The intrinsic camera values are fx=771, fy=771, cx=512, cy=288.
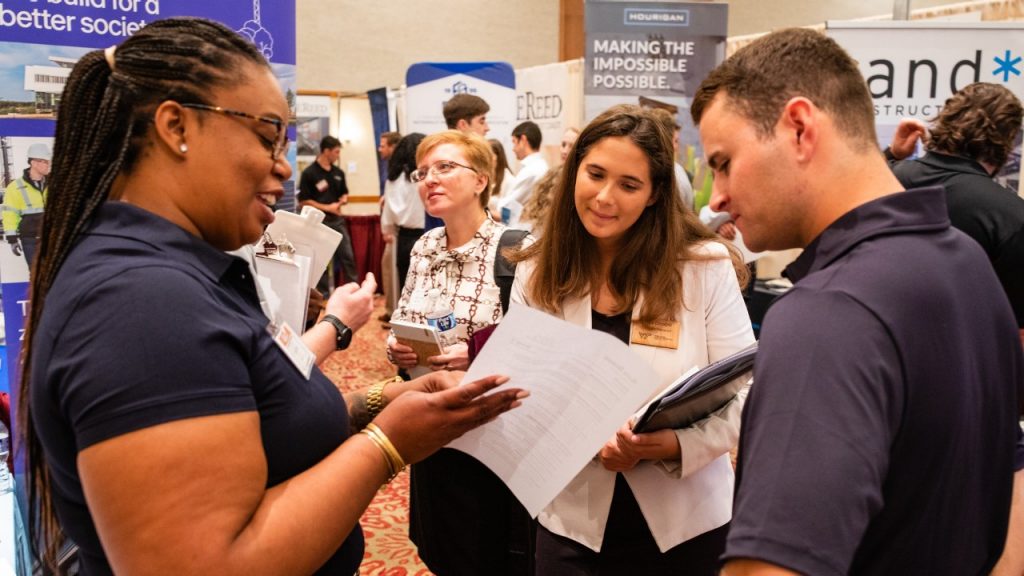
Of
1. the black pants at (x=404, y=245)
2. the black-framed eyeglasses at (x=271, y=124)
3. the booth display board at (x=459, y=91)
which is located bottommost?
the black pants at (x=404, y=245)

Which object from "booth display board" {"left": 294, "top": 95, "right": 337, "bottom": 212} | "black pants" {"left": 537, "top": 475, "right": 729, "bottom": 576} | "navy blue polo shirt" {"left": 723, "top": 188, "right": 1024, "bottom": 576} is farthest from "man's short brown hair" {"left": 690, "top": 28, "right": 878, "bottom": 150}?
"booth display board" {"left": 294, "top": 95, "right": 337, "bottom": 212}

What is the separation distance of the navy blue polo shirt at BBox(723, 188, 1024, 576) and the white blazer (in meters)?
0.70

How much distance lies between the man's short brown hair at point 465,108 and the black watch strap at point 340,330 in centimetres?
313

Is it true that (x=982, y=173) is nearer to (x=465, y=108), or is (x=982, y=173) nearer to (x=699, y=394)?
(x=699, y=394)

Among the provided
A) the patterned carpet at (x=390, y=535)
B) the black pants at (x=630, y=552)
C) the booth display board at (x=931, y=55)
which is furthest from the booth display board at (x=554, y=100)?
the black pants at (x=630, y=552)

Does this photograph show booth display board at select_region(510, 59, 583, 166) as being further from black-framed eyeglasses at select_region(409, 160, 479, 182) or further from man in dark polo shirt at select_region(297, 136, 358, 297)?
black-framed eyeglasses at select_region(409, 160, 479, 182)

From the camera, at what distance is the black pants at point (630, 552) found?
5.37 ft

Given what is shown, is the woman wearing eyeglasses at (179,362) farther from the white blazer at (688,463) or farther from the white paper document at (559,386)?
the white blazer at (688,463)

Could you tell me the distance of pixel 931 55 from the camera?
430 cm

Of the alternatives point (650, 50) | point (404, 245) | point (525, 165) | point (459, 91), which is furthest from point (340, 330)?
point (459, 91)

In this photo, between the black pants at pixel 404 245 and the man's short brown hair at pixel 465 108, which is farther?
the black pants at pixel 404 245

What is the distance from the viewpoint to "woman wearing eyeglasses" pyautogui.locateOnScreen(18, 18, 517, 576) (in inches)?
29.6

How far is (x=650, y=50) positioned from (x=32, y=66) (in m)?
4.15

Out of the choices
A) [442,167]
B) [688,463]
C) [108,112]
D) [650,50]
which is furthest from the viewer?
[650,50]
